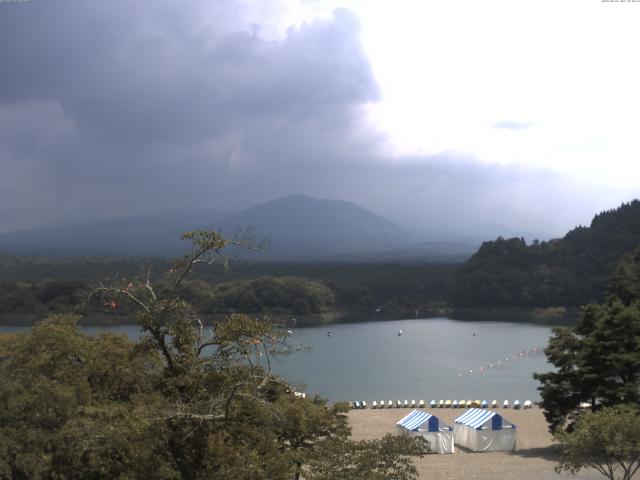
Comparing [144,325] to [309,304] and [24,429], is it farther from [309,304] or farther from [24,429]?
[309,304]

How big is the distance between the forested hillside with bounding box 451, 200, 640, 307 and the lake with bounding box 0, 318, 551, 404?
13715mm

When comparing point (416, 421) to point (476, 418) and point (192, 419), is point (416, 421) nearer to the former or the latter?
point (476, 418)

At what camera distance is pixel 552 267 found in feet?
250

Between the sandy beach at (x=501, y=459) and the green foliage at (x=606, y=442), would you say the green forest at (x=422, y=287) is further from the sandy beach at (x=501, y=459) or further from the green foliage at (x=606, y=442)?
the green foliage at (x=606, y=442)

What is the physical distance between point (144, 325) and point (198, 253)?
34.1 inches

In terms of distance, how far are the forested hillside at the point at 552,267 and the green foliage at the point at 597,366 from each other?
53663 millimetres

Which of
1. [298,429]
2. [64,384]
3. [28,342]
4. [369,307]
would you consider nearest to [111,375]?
[64,384]

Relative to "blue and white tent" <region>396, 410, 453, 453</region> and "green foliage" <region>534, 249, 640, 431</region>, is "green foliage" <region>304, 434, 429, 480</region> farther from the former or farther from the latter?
"blue and white tent" <region>396, 410, 453, 453</region>

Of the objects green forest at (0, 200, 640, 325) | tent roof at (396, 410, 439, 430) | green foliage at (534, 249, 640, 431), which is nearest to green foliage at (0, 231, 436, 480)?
green foliage at (534, 249, 640, 431)

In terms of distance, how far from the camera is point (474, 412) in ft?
64.1

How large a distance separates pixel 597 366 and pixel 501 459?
2962mm

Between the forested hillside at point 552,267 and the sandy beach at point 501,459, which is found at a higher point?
the forested hillside at point 552,267

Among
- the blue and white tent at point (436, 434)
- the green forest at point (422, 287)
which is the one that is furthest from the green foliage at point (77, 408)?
the green forest at point (422, 287)

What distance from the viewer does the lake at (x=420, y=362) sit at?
31000mm
